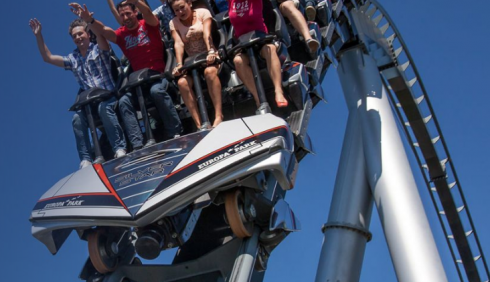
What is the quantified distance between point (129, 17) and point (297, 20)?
1.32 metres

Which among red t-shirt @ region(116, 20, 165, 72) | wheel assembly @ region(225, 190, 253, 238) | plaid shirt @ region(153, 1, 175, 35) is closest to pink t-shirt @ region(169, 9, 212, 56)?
red t-shirt @ region(116, 20, 165, 72)

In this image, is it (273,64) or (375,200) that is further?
(375,200)

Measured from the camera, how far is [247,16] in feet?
18.5

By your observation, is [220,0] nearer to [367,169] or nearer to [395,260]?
[367,169]

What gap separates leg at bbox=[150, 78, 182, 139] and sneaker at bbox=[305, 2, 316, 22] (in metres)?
1.59

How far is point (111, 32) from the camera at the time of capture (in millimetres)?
6047

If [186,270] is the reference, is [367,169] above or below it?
above

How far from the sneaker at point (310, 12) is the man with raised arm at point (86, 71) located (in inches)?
69.7

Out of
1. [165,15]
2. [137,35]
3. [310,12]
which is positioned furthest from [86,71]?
[310,12]

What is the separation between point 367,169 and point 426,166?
4218mm

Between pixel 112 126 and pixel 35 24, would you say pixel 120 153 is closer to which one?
pixel 112 126

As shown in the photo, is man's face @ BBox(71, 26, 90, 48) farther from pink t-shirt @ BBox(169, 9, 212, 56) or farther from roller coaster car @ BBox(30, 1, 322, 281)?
roller coaster car @ BBox(30, 1, 322, 281)

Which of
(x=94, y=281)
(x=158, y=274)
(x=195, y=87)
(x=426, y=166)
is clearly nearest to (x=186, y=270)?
(x=158, y=274)

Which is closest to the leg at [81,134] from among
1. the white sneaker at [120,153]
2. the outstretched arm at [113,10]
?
the white sneaker at [120,153]
